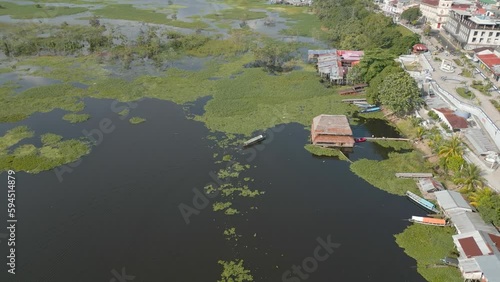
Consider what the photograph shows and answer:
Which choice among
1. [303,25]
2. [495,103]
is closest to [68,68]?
[303,25]

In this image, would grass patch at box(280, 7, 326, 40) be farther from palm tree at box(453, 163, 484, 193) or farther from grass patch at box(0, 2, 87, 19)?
grass patch at box(0, 2, 87, 19)

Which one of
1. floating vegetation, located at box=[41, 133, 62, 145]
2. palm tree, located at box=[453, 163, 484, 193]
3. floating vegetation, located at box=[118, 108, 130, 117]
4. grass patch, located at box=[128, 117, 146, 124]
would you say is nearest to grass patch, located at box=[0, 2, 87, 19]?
floating vegetation, located at box=[118, 108, 130, 117]

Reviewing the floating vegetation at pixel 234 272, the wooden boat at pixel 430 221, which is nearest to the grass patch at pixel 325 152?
the wooden boat at pixel 430 221

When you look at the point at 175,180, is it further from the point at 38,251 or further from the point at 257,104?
the point at 257,104

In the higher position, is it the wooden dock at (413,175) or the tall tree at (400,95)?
the tall tree at (400,95)

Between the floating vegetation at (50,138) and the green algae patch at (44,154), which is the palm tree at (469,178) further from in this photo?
the floating vegetation at (50,138)

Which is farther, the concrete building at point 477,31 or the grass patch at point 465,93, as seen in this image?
the concrete building at point 477,31
